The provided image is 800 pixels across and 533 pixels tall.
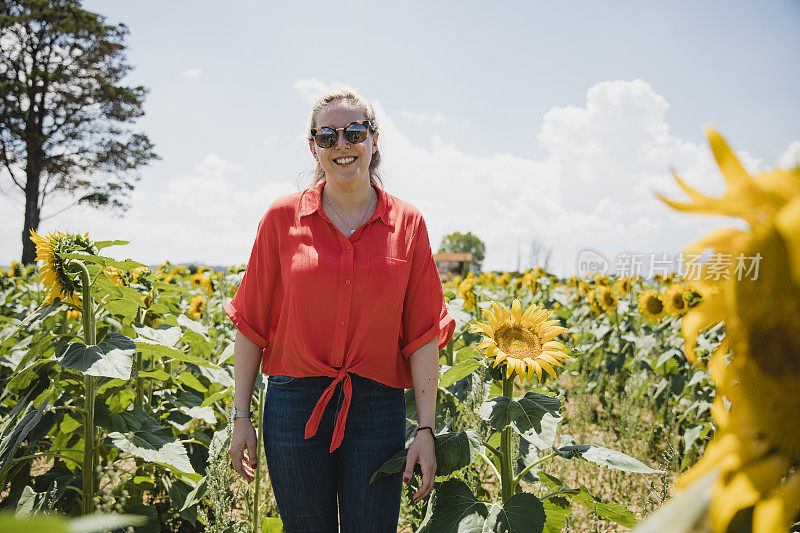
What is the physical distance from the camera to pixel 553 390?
5195 mm

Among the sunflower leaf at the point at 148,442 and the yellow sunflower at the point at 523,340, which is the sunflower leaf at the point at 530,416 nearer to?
the yellow sunflower at the point at 523,340

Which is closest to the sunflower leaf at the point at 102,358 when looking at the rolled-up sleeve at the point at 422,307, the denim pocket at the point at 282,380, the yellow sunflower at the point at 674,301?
the denim pocket at the point at 282,380

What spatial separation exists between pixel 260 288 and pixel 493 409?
2.93ft

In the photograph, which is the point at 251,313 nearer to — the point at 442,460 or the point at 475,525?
the point at 442,460

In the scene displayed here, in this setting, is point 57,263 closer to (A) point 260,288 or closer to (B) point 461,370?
(A) point 260,288

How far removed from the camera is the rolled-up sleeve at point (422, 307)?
1.75 meters

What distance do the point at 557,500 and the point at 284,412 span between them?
3.35ft

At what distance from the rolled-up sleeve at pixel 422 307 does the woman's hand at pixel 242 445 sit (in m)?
0.62

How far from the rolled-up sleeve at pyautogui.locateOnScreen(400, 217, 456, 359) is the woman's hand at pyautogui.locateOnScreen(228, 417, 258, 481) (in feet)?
2.05

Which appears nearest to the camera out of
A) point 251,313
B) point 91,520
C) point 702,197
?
point 91,520

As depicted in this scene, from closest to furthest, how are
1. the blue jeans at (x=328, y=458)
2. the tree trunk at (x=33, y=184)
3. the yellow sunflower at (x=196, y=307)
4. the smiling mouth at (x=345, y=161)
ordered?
the blue jeans at (x=328, y=458) < the smiling mouth at (x=345, y=161) < the yellow sunflower at (x=196, y=307) < the tree trunk at (x=33, y=184)

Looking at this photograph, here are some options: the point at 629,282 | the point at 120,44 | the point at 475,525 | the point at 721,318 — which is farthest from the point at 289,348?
the point at 120,44

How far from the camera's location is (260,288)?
1.80 meters

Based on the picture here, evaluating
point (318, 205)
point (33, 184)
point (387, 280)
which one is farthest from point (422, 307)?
point (33, 184)
